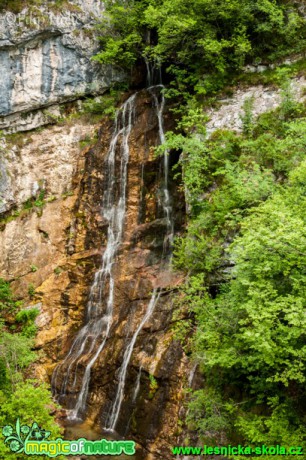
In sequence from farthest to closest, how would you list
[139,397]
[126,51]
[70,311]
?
[126,51] → [70,311] → [139,397]

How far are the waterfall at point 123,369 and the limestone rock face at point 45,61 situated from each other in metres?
10.7

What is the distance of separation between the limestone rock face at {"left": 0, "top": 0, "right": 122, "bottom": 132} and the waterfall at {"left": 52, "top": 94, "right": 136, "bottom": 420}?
269 cm

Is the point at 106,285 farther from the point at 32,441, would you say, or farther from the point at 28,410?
the point at 32,441

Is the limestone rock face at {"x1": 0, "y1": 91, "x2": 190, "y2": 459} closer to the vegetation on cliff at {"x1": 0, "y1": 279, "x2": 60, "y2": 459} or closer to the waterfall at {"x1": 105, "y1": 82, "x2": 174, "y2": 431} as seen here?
the waterfall at {"x1": 105, "y1": 82, "x2": 174, "y2": 431}

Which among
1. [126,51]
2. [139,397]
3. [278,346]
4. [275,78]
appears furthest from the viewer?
A: [126,51]

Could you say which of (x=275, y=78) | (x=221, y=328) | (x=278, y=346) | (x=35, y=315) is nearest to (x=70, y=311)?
(x=35, y=315)

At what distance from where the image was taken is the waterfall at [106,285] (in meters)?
12.1

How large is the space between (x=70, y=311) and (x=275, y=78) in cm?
1103

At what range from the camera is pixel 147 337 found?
10875 millimetres

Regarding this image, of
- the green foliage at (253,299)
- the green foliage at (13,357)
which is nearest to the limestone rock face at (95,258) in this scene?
the green foliage at (13,357)

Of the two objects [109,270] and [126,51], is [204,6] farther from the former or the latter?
[109,270]

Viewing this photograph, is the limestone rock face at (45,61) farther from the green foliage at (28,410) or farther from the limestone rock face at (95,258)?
the green foliage at (28,410)

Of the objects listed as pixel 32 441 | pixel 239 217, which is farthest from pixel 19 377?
pixel 239 217

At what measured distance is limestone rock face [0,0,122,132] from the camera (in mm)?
16719
